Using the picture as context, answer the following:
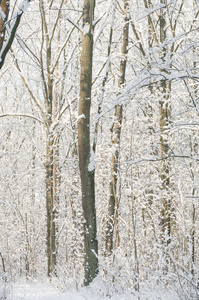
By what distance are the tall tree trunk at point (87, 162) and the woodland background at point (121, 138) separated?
26mm

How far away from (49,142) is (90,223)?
357 centimetres

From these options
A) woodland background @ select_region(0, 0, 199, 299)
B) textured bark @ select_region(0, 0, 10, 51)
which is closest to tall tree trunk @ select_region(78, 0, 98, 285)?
woodland background @ select_region(0, 0, 199, 299)

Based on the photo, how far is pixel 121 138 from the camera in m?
7.68

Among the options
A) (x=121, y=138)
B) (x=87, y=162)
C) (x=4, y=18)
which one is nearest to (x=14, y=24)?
(x=4, y=18)

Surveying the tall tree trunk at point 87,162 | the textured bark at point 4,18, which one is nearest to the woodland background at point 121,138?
the tall tree trunk at point 87,162

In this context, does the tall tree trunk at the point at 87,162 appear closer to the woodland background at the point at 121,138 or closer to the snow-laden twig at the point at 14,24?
the woodland background at the point at 121,138

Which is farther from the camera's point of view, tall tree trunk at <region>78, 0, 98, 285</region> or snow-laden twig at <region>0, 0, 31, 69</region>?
tall tree trunk at <region>78, 0, 98, 285</region>

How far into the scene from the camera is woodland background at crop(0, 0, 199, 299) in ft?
13.3

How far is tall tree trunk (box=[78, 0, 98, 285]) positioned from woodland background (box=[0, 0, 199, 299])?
26 millimetres

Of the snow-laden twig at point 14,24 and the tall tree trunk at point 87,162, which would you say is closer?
the snow-laden twig at point 14,24

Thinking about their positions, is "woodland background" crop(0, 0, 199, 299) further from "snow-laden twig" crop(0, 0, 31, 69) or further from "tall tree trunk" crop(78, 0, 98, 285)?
"snow-laden twig" crop(0, 0, 31, 69)

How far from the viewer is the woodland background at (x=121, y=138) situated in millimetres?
4051

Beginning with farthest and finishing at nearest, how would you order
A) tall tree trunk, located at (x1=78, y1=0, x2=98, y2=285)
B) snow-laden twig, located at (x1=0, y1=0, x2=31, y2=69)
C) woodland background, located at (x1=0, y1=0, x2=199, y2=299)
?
1. tall tree trunk, located at (x1=78, y1=0, x2=98, y2=285)
2. woodland background, located at (x1=0, y1=0, x2=199, y2=299)
3. snow-laden twig, located at (x1=0, y1=0, x2=31, y2=69)

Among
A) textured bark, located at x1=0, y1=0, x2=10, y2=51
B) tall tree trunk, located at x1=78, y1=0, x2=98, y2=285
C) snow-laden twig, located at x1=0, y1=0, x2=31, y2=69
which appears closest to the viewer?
snow-laden twig, located at x1=0, y1=0, x2=31, y2=69
